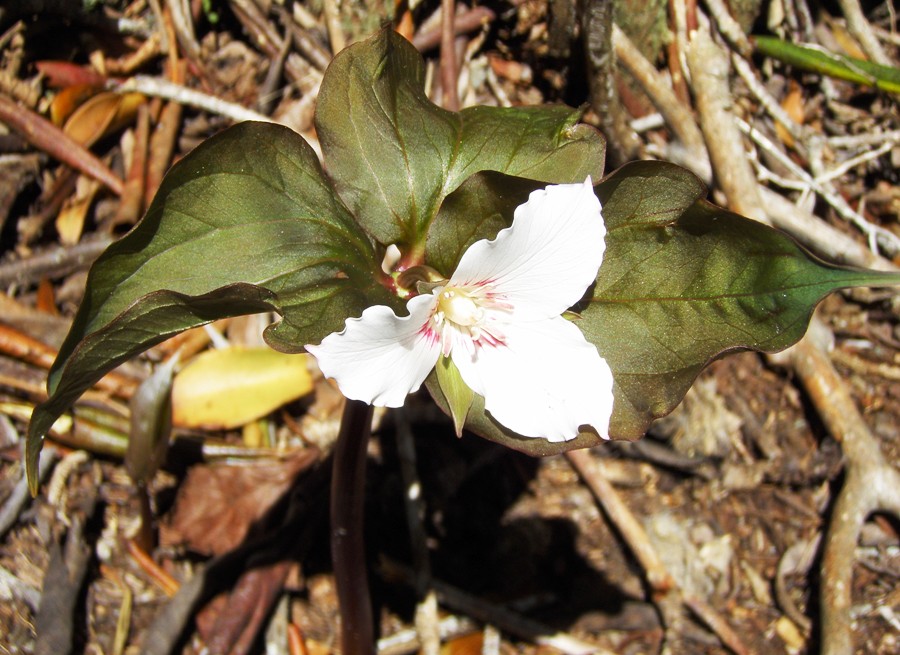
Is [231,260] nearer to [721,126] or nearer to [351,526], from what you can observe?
[351,526]

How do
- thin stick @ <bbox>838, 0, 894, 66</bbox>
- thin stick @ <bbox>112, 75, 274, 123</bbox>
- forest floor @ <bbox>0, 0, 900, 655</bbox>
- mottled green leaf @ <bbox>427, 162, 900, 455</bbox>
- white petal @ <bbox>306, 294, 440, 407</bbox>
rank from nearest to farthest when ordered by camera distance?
white petal @ <bbox>306, 294, 440, 407</bbox>
mottled green leaf @ <bbox>427, 162, 900, 455</bbox>
forest floor @ <bbox>0, 0, 900, 655</bbox>
thin stick @ <bbox>112, 75, 274, 123</bbox>
thin stick @ <bbox>838, 0, 894, 66</bbox>

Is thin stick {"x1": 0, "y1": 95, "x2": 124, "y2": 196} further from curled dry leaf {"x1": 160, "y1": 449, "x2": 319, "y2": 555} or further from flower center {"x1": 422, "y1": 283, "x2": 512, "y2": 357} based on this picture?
flower center {"x1": 422, "y1": 283, "x2": 512, "y2": 357}

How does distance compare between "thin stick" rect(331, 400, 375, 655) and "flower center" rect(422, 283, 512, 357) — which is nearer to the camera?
"flower center" rect(422, 283, 512, 357)

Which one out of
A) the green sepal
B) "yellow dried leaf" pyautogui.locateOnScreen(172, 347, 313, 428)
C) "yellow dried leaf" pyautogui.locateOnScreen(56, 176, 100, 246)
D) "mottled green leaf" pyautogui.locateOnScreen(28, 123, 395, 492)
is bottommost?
"yellow dried leaf" pyautogui.locateOnScreen(172, 347, 313, 428)

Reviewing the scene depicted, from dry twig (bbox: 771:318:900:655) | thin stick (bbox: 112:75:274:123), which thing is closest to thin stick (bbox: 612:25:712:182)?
dry twig (bbox: 771:318:900:655)

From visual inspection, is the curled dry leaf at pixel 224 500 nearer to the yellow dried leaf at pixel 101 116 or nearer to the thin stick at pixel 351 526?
the thin stick at pixel 351 526

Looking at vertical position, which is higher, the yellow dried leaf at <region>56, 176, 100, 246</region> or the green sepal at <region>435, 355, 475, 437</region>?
the green sepal at <region>435, 355, 475, 437</region>

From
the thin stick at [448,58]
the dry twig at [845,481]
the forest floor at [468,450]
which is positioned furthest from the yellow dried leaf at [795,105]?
the thin stick at [448,58]

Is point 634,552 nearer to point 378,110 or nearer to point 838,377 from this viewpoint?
point 838,377
